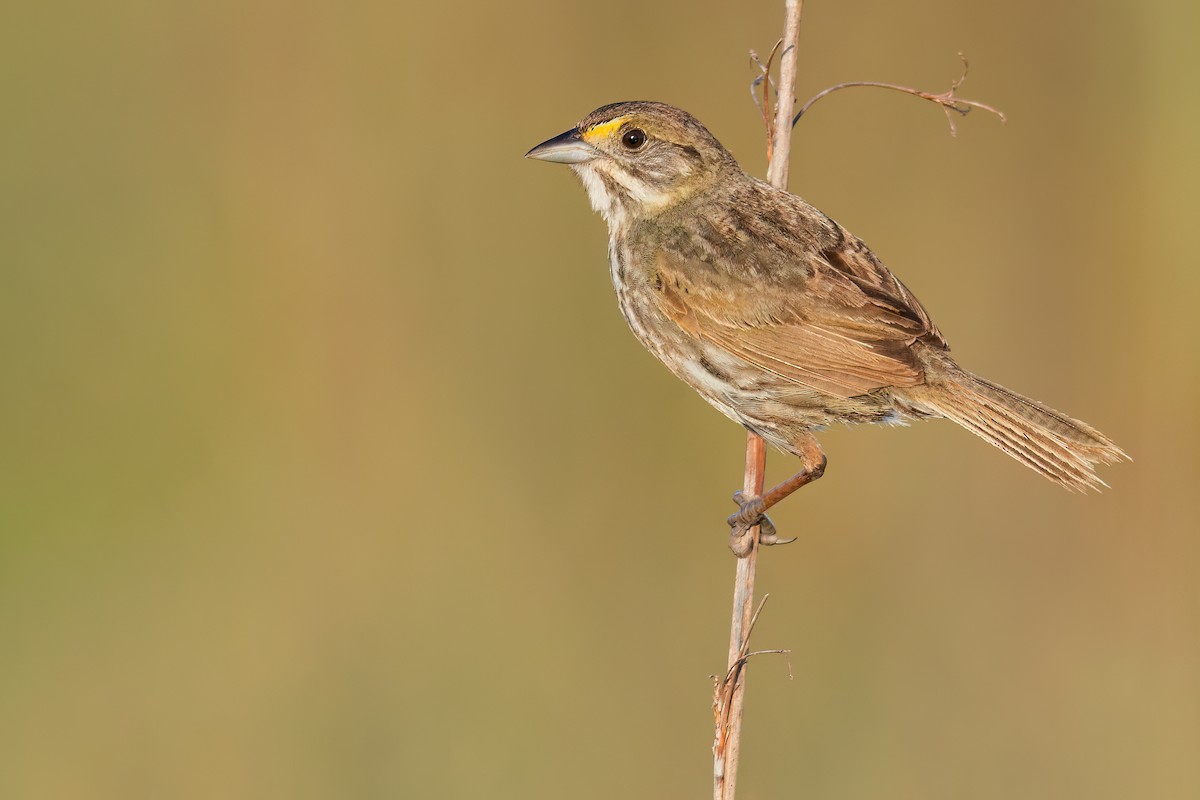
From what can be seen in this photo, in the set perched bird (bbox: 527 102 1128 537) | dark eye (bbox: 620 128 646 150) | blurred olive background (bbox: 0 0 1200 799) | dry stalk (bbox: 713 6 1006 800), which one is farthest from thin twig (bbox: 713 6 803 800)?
blurred olive background (bbox: 0 0 1200 799)

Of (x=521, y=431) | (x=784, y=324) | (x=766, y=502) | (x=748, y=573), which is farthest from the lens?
(x=521, y=431)

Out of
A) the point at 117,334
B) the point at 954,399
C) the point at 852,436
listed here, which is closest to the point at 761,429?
the point at 954,399

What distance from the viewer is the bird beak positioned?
14.8 ft

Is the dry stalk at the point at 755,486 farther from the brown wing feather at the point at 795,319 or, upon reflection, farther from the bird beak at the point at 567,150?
the bird beak at the point at 567,150

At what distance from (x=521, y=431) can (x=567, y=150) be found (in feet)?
5.83

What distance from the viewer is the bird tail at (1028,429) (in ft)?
12.9

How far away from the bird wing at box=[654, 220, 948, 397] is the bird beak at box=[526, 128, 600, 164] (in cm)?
54

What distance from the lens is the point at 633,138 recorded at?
455 cm

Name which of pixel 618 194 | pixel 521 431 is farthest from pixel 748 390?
pixel 521 431

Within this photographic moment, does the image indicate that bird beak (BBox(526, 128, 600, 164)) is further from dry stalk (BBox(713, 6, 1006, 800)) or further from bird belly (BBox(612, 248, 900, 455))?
dry stalk (BBox(713, 6, 1006, 800))

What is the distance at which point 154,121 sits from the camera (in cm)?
666

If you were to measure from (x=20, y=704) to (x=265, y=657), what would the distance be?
3.02 feet

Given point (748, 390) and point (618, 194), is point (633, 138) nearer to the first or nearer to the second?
point (618, 194)

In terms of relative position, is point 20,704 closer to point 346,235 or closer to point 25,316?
point 25,316
